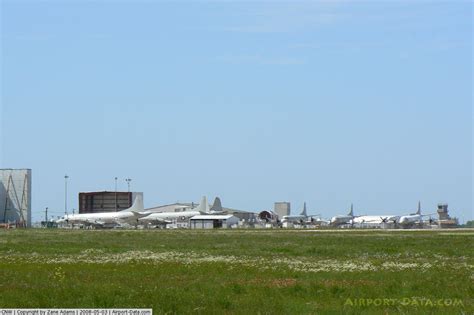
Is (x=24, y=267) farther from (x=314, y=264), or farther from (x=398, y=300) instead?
(x=398, y=300)

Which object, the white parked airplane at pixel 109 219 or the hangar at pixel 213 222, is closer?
the hangar at pixel 213 222

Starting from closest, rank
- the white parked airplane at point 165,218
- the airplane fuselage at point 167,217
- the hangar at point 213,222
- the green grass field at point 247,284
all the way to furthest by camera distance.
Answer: the green grass field at point 247,284
the hangar at point 213,222
the white parked airplane at point 165,218
the airplane fuselage at point 167,217

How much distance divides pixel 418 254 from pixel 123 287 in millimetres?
20730

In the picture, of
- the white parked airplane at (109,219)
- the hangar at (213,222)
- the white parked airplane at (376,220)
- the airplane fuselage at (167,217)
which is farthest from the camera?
the white parked airplane at (376,220)

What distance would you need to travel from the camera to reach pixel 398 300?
23422 millimetres

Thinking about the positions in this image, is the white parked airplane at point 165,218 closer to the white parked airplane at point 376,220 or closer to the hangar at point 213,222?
the hangar at point 213,222

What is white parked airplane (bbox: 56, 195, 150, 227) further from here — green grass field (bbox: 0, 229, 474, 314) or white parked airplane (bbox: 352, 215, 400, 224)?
green grass field (bbox: 0, 229, 474, 314)

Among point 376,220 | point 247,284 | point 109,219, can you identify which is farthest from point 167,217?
point 247,284

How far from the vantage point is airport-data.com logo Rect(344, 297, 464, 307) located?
22.5m

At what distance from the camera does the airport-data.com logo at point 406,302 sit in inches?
887

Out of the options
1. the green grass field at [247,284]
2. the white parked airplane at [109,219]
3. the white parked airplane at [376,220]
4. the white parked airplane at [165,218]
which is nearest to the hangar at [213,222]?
the white parked airplane at [165,218]

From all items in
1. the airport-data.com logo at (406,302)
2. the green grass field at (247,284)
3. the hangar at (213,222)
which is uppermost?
the hangar at (213,222)

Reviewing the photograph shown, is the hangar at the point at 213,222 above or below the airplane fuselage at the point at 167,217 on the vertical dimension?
below

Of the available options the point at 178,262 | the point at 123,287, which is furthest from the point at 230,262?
the point at 123,287
